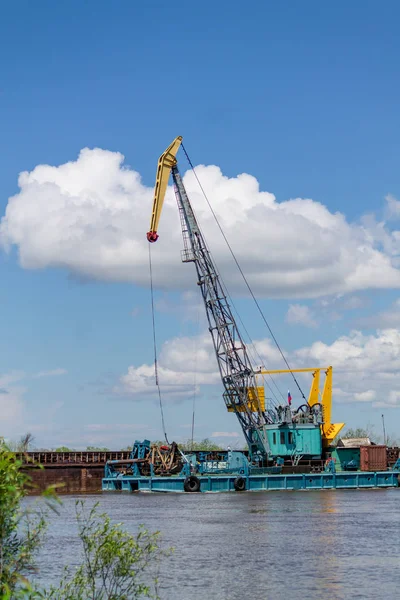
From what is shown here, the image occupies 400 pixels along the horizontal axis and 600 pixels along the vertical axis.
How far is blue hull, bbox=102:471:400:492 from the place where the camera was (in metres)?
73.8

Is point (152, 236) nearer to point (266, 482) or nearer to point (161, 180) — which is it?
point (161, 180)

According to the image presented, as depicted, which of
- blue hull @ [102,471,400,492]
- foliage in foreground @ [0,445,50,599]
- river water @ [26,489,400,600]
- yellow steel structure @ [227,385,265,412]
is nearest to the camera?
foliage in foreground @ [0,445,50,599]

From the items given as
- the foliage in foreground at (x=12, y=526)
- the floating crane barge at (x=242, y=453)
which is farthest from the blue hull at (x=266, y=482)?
the foliage in foreground at (x=12, y=526)

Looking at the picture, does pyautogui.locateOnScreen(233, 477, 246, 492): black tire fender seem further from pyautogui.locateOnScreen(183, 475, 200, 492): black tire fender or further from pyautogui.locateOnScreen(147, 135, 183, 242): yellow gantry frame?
pyautogui.locateOnScreen(147, 135, 183, 242): yellow gantry frame

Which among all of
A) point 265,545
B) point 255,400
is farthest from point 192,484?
point 265,545

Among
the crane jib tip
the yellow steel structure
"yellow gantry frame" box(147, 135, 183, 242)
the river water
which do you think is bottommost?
the river water

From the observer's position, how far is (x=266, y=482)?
74500 millimetres

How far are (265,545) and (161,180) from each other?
45.0 m

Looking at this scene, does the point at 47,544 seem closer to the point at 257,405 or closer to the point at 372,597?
the point at 372,597

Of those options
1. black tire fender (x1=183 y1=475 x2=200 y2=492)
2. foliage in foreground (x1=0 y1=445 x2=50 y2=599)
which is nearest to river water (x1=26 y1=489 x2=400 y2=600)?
black tire fender (x1=183 y1=475 x2=200 y2=492)

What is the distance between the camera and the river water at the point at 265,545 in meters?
29.4

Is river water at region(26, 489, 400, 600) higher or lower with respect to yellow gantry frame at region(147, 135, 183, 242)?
lower

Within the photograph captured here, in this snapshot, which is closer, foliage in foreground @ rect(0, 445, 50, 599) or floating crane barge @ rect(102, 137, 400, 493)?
foliage in foreground @ rect(0, 445, 50, 599)

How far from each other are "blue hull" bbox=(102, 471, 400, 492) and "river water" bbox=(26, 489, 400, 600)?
21.3 ft
